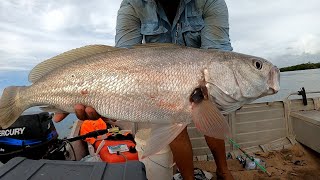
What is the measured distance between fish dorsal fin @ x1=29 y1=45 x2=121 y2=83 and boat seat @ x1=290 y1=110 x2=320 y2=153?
397cm

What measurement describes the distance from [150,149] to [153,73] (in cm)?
65

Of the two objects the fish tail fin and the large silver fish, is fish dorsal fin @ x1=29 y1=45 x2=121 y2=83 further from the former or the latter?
the fish tail fin

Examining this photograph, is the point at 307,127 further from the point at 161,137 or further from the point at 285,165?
the point at 161,137

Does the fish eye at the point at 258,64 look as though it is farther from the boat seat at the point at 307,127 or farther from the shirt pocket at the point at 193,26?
the boat seat at the point at 307,127

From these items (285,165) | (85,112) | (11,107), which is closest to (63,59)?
(85,112)

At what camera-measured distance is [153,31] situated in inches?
167

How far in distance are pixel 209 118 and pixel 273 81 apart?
65cm

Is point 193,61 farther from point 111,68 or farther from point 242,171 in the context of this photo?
point 242,171

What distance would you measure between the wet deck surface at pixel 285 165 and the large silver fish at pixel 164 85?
261cm

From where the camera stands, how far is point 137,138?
4.34m

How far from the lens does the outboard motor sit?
453 cm

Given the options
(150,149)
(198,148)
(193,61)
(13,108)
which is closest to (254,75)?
(193,61)

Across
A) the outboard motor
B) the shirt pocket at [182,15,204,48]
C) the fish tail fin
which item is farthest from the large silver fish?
A: the outboard motor

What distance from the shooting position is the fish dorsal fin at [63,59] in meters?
3.02
